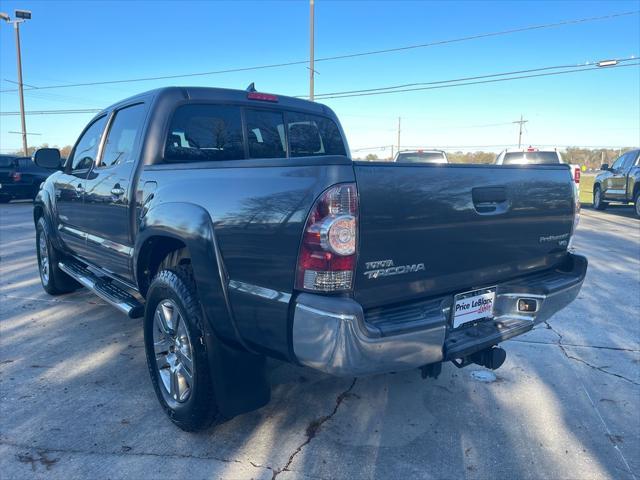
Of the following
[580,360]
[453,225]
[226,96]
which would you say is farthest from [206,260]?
[580,360]

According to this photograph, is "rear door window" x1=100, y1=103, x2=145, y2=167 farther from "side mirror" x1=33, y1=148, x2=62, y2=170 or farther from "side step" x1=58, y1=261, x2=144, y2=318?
"side mirror" x1=33, y1=148, x2=62, y2=170

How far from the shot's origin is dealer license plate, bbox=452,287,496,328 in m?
2.61

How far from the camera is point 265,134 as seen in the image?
154 inches

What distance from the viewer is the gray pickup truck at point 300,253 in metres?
2.10

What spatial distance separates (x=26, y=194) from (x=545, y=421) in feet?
65.9

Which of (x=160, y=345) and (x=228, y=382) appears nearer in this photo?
(x=228, y=382)

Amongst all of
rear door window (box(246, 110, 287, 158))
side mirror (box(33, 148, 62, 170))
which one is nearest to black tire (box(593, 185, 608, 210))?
rear door window (box(246, 110, 287, 158))

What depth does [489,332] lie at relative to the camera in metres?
2.71

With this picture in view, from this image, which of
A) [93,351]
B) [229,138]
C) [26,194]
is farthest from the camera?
[26,194]

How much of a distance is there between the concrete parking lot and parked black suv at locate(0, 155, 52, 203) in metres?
15.8

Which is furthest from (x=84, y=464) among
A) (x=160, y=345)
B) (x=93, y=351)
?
(x=93, y=351)

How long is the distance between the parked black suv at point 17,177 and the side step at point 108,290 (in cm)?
1518

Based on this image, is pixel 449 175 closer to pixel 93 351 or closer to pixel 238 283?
pixel 238 283

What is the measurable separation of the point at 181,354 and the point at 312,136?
225 cm
